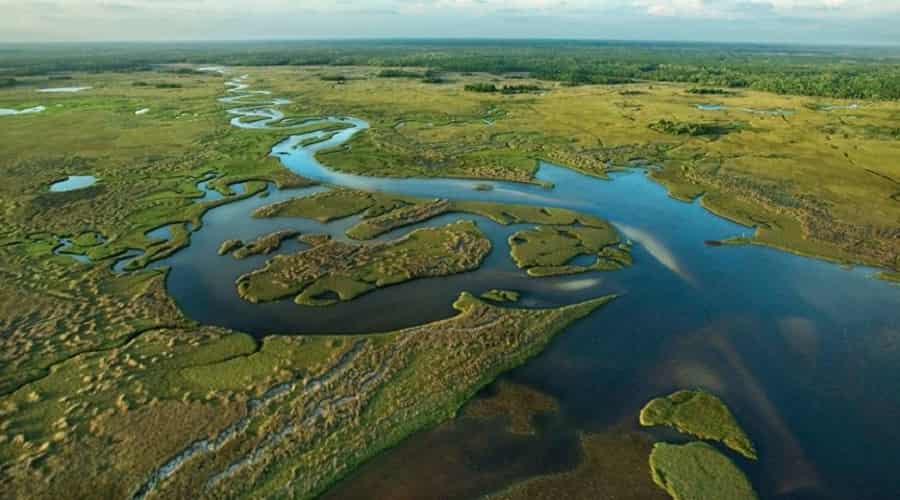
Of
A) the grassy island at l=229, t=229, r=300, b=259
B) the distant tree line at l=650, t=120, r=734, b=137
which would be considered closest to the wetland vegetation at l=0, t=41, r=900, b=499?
the grassy island at l=229, t=229, r=300, b=259

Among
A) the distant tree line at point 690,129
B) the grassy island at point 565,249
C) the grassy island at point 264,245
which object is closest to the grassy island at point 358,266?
the grassy island at point 264,245

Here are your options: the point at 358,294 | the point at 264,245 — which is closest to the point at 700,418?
the point at 358,294

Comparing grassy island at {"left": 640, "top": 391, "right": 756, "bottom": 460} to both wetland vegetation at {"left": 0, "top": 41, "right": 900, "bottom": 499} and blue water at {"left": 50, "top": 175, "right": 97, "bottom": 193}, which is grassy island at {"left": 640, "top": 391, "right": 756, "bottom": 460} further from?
blue water at {"left": 50, "top": 175, "right": 97, "bottom": 193}

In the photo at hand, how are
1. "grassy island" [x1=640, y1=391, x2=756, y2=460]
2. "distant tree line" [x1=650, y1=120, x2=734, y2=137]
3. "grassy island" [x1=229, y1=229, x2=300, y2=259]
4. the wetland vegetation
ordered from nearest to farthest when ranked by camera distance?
1. the wetland vegetation
2. "grassy island" [x1=640, y1=391, x2=756, y2=460]
3. "grassy island" [x1=229, y1=229, x2=300, y2=259]
4. "distant tree line" [x1=650, y1=120, x2=734, y2=137]

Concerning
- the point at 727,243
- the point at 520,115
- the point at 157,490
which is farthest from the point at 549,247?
the point at 520,115

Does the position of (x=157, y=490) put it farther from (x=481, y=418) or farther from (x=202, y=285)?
(x=202, y=285)

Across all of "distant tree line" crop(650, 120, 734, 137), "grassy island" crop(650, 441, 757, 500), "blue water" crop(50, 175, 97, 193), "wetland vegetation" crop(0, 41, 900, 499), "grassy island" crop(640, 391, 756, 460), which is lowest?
"grassy island" crop(650, 441, 757, 500)

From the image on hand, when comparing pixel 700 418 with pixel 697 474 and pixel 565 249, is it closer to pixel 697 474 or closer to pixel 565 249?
pixel 697 474
